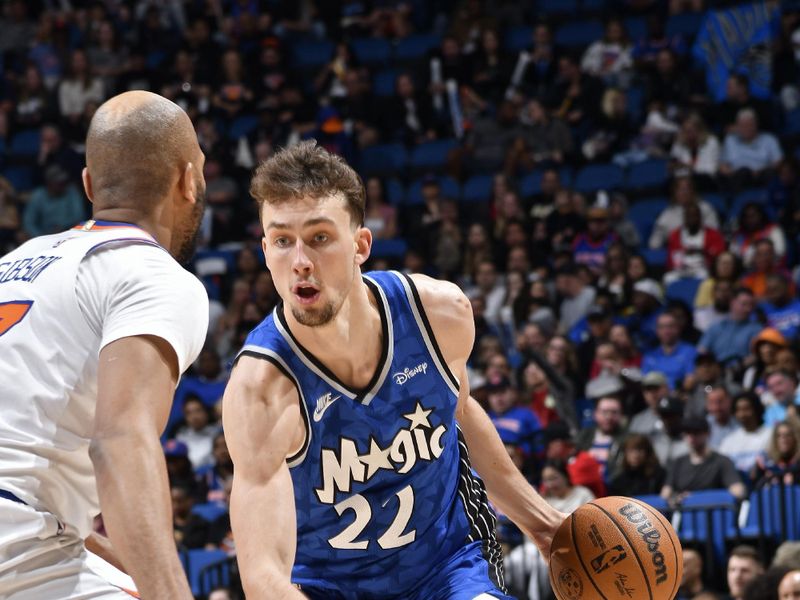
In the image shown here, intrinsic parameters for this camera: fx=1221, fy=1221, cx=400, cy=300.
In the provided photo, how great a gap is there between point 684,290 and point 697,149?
6.64 feet

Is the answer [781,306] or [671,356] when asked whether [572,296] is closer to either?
[671,356]

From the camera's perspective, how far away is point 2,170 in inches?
606

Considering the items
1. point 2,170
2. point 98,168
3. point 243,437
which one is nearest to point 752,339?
point 243,437

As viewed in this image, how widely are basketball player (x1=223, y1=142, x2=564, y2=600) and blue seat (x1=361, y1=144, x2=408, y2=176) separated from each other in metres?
10.4

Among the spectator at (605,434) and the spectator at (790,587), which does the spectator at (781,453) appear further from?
the spectator at (790,587)

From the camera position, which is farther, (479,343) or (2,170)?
(2,170)

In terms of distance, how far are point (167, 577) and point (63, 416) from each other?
1.52ft

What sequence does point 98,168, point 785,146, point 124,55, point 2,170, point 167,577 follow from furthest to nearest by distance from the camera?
point 124,55 → point 2,170 → point 785,146 → point 98,168 → point 167,577

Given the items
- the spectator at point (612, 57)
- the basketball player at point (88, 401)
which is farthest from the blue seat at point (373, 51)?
the basketball player at point (88, 401)

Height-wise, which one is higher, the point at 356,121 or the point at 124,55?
the point at 124,55

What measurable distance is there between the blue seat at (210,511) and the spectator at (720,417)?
12.4 ft

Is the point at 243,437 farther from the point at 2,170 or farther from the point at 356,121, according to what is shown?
the point at 2,170

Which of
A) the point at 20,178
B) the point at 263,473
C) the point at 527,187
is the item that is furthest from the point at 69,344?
the point at 20,178

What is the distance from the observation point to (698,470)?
28.7 feet
